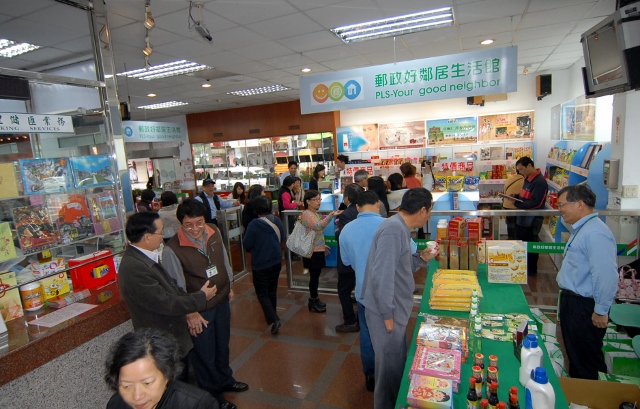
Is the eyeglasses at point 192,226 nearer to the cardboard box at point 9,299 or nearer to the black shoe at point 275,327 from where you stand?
the cardboard box at point 9,299

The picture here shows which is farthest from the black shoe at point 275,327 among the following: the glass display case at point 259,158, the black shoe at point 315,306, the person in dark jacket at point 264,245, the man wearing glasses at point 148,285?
Answer: the glass display case at point 259,158

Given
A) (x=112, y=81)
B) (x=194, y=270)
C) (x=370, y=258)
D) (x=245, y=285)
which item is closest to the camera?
(x=370, y=258)

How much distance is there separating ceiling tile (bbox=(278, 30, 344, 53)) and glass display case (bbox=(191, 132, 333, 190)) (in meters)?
5.27

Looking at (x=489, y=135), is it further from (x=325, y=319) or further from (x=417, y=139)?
(x=325, y=319)

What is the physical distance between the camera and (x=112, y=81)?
3344 millimetres

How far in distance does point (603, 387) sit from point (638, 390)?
0.15m

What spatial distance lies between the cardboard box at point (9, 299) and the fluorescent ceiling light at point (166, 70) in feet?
14.4

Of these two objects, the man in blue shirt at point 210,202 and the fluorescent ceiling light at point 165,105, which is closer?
the man in blue shirt at point 210,202

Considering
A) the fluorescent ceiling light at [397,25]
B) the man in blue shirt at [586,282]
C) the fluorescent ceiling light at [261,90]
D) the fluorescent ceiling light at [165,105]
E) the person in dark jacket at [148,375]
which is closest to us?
the person in dark jacket at [148,375]

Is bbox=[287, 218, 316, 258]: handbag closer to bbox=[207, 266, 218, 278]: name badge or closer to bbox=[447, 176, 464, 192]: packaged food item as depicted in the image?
bbox=[207, 266, 218, 278]: name badge

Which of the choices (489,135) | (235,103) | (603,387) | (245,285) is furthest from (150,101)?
(603,387)

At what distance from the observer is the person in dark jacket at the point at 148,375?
1446 mm

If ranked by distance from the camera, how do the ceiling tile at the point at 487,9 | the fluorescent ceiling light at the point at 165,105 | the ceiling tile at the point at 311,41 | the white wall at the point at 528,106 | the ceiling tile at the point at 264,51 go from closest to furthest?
the ceiling tile at the point at 487,9
the ceiling tile at the point at 311,41
the ceiling tile at the point at 264,51
the white wall at the point at 528,106
the fluorescent ceiling light at the point at 165,105

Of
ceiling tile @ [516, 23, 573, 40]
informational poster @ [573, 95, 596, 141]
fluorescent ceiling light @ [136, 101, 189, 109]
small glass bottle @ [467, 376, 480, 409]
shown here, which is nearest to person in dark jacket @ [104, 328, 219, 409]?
small glass bottle @ [467, 376, 480, 409]
